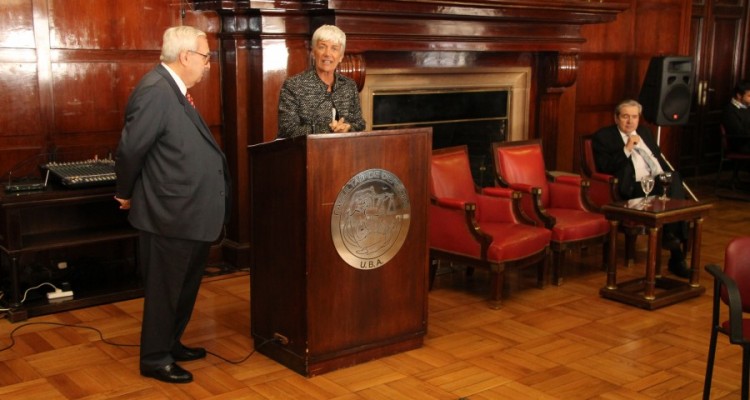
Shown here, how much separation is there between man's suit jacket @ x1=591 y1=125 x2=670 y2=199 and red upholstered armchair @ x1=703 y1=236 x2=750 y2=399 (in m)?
2.61

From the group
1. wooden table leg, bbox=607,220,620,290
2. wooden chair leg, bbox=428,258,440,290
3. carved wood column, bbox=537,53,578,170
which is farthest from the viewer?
carved wood column, bbox=537,53,578,170

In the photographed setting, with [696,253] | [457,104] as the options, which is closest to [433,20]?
[457,104]

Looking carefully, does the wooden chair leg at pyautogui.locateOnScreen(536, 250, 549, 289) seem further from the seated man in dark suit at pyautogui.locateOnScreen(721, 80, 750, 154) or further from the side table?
the seated man in dark suit at pyautogui.locateOnScreen(721, 80, 750, 154)

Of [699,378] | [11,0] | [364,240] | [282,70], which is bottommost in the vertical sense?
[699,378]

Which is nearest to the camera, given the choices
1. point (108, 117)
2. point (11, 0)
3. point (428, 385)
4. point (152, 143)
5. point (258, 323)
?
point (152, 143)

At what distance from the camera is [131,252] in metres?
5.34

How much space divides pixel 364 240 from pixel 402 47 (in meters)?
2.32

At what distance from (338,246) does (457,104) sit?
10.2ft

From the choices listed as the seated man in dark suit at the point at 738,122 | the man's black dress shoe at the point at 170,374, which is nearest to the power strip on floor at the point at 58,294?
the man's black dress shoe at the point at 170,374

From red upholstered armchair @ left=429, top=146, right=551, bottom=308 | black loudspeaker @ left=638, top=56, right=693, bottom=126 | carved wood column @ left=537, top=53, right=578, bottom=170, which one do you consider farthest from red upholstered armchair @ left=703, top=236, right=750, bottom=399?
black loudspeaker @ left=638, top=56, right=693, bottom=126

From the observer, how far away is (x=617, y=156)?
233 inches

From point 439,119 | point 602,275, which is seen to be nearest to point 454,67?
point 439,119

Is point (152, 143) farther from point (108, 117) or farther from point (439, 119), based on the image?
point (439, 119)

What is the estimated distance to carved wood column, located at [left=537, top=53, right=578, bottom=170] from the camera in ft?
22.2
